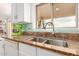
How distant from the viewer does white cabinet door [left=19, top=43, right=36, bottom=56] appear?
178cm

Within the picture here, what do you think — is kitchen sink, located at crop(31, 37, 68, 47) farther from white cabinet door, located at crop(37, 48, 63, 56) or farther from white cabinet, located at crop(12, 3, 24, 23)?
white cabinet, located at crop(12, 3, 24, 23)

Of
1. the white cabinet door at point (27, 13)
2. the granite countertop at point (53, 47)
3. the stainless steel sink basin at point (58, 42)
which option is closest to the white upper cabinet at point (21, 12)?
the white cabinet door at point (27, 13)

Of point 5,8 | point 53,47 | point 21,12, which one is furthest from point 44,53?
point 5,8

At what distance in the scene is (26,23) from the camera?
69.9 inches

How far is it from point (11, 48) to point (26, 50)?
16 cm

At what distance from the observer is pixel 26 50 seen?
1791mm

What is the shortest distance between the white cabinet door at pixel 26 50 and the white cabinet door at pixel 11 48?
0.05 meters

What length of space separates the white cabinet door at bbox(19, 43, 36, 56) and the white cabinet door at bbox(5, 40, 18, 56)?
2.0 inches

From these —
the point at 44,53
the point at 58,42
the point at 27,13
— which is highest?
the point at 27,13

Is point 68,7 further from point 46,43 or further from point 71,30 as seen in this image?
point 46,43

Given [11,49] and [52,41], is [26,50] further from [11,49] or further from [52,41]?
[52,41]

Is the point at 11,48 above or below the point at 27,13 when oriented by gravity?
below

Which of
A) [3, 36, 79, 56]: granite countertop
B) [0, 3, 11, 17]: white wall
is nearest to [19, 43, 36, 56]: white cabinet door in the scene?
[3, 36, 79, 56]: granite countertop

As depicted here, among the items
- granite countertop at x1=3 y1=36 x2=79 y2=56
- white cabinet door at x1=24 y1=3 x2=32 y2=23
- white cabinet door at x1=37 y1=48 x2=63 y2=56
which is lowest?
white cabinet door at x1=37 y1=48 x2=63 y2=56
